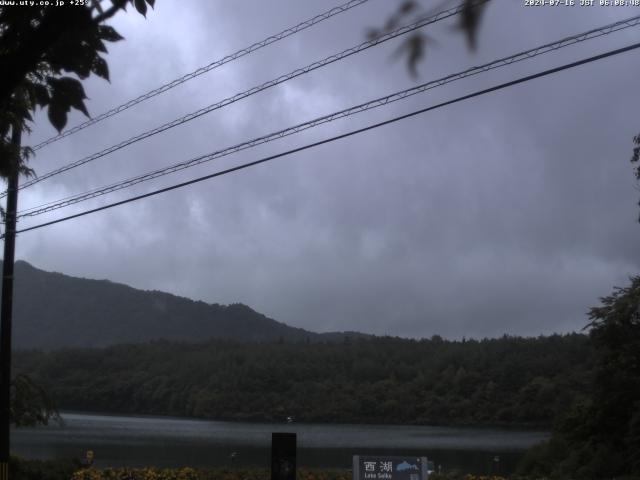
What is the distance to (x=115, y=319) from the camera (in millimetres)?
192250

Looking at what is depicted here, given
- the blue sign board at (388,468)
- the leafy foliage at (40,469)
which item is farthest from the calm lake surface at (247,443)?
the blue sign board at (388,468)

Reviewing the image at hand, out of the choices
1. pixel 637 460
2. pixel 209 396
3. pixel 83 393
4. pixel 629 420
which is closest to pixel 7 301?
pixel 637 460

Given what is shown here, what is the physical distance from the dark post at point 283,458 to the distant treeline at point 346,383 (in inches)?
1487

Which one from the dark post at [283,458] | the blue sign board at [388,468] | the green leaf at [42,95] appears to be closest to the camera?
the green leaf at [42,95]

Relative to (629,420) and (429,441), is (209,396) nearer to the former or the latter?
(429,441)

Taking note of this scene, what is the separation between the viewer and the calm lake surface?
3381 cm

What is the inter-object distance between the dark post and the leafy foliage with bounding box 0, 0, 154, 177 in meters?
8.01

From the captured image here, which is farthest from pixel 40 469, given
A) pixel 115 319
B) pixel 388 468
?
pixel 115 319

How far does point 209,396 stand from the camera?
64.4 meters

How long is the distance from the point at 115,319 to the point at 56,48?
193 m

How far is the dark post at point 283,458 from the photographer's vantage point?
12.3m

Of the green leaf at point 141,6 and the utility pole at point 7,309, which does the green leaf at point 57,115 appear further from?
the utility pole at point 7,309

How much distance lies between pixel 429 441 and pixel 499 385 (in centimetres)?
1374

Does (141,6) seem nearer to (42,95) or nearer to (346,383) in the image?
(42,95)
